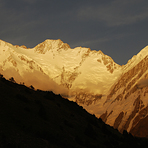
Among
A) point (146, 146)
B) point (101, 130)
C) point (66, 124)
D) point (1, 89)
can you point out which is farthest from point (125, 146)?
point (1, 89)

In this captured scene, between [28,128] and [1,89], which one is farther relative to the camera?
[1,89]

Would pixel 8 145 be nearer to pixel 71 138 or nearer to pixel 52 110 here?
pixel 71 138

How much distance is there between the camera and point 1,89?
48.6 metres

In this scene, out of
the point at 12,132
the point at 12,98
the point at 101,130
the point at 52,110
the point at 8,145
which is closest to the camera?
the point at 8,145

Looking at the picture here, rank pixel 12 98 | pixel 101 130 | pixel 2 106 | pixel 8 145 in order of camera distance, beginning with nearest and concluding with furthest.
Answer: pixel 8 145
pixel 2 106
pixel 12 98
pixel 101 130

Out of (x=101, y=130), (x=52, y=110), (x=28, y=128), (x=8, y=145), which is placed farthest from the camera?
(x=101, y=130)

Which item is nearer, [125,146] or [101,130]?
[125,146]

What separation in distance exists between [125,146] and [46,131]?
1307cm

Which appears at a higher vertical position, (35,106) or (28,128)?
(35,106)

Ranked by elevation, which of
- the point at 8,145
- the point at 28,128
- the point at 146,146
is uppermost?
the point at 146,146

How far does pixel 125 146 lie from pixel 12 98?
20.6 metres

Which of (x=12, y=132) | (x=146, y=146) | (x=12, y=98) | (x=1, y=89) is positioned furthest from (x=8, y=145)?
(x=146, y=146)

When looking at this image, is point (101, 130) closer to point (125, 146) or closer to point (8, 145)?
point (125, 146)

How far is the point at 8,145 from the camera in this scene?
30.7 metres
